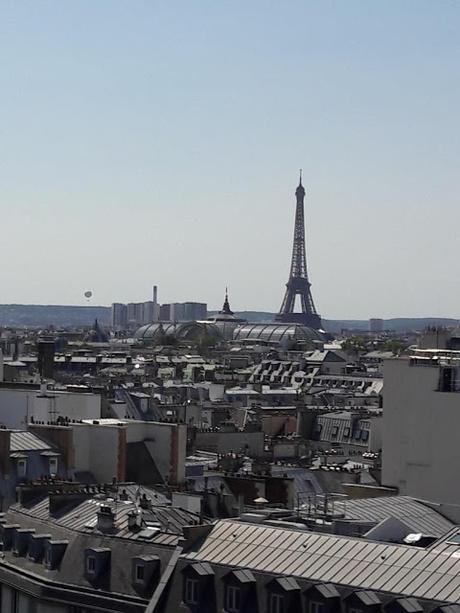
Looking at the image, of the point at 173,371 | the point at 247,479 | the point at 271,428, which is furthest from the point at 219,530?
the point at 173,371

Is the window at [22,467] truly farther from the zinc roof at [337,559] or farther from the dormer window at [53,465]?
the zinc roof at [337,559]

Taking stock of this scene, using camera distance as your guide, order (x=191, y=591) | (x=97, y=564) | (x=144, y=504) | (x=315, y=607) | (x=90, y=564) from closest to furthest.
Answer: (x=315, y=607)
(x=191, y=591)
(x=97, y=564)
(x=90, y=564)
(x=144, y=504)

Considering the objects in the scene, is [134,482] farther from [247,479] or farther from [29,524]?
[29,524]

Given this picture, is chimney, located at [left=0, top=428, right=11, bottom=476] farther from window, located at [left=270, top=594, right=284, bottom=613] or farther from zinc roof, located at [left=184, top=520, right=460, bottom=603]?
window, located at [left=270, top=594, right=284, bottom=613]

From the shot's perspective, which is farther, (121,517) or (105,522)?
(121,517)

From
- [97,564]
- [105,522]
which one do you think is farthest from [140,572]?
[105,522]

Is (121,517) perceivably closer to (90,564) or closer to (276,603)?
(90,564)
